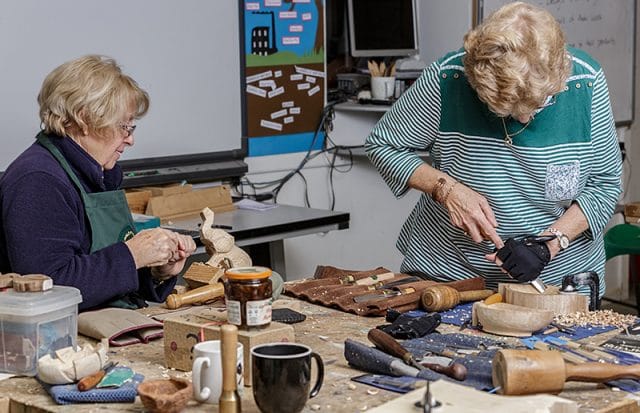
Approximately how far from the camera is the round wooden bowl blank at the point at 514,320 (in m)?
2.46

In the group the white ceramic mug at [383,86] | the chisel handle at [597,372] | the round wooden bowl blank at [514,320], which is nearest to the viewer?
the chisel handle at [597,372]

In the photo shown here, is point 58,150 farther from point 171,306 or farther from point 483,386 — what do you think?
point 483,386

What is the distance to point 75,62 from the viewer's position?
2.75 m

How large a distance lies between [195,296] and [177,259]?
6.1 inches

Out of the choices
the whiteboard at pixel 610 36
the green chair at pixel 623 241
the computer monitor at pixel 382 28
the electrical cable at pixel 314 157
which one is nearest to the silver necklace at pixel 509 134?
the green chair at pixel 623 241

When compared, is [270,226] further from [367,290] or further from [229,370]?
[229,370]

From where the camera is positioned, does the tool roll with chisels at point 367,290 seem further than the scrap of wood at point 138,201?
No

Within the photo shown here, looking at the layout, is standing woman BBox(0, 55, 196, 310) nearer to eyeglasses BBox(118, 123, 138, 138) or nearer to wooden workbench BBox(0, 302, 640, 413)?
eyeglasses BBox(118, 123, 138, 138)

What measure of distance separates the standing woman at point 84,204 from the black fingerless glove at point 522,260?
2.80 feet

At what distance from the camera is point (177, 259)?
2.83 m

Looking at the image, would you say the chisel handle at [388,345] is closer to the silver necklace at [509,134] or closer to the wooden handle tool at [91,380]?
the wooden handle tool at [91,380]

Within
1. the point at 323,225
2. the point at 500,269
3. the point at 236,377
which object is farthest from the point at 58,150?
the point at 323,225

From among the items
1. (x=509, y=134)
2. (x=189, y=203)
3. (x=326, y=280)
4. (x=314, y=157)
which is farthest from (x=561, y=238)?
(x=314, y=157)

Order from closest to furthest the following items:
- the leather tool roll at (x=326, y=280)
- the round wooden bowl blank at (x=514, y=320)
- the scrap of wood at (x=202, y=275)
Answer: the round wooden bowl blank at (x=514, y=320) < the scrap of wood at (x=202, y=275) < the leather tool roll at (x=326, y=280)
